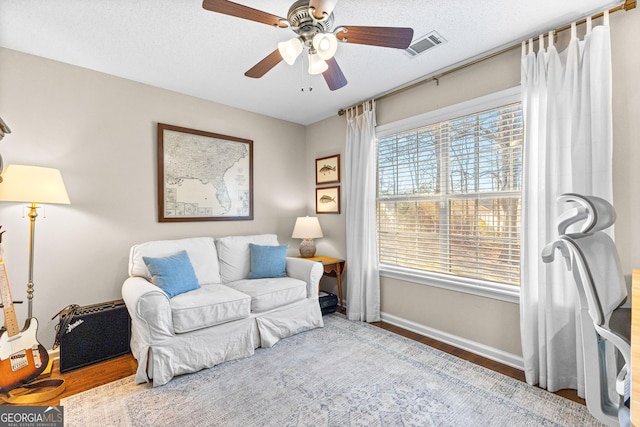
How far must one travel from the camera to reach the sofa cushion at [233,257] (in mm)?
3244

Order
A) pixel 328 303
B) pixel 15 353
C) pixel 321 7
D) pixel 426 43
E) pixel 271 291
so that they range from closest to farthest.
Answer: pixel 321 7 → pixel 15 353 → pixel 426 43 → pixel 271 291 → pixel 328 303

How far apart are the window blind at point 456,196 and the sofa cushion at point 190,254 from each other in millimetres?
1831

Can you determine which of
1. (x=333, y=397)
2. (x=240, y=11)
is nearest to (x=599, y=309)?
(x=333, y=397)

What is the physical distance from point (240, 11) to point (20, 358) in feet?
8.15

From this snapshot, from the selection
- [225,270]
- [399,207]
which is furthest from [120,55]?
[399,207]

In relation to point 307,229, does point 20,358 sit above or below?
below

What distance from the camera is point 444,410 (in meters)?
1.88

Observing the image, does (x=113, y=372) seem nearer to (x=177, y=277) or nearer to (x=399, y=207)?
(x=177, y=277)

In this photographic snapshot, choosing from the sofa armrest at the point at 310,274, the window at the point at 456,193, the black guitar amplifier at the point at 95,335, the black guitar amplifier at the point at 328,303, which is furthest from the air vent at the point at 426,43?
the black guitar amplifier at the point at 95,335

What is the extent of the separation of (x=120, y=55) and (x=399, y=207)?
2876 mm

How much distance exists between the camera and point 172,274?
2580 millimetres

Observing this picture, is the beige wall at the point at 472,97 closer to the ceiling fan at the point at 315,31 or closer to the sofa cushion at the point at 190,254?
the ceiling fan at the point at 315,31

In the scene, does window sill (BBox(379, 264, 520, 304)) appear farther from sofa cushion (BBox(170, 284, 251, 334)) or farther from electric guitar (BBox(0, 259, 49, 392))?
electric guitar (BBox(0, 259, 49, 392))

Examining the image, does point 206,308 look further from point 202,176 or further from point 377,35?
point 377,35
